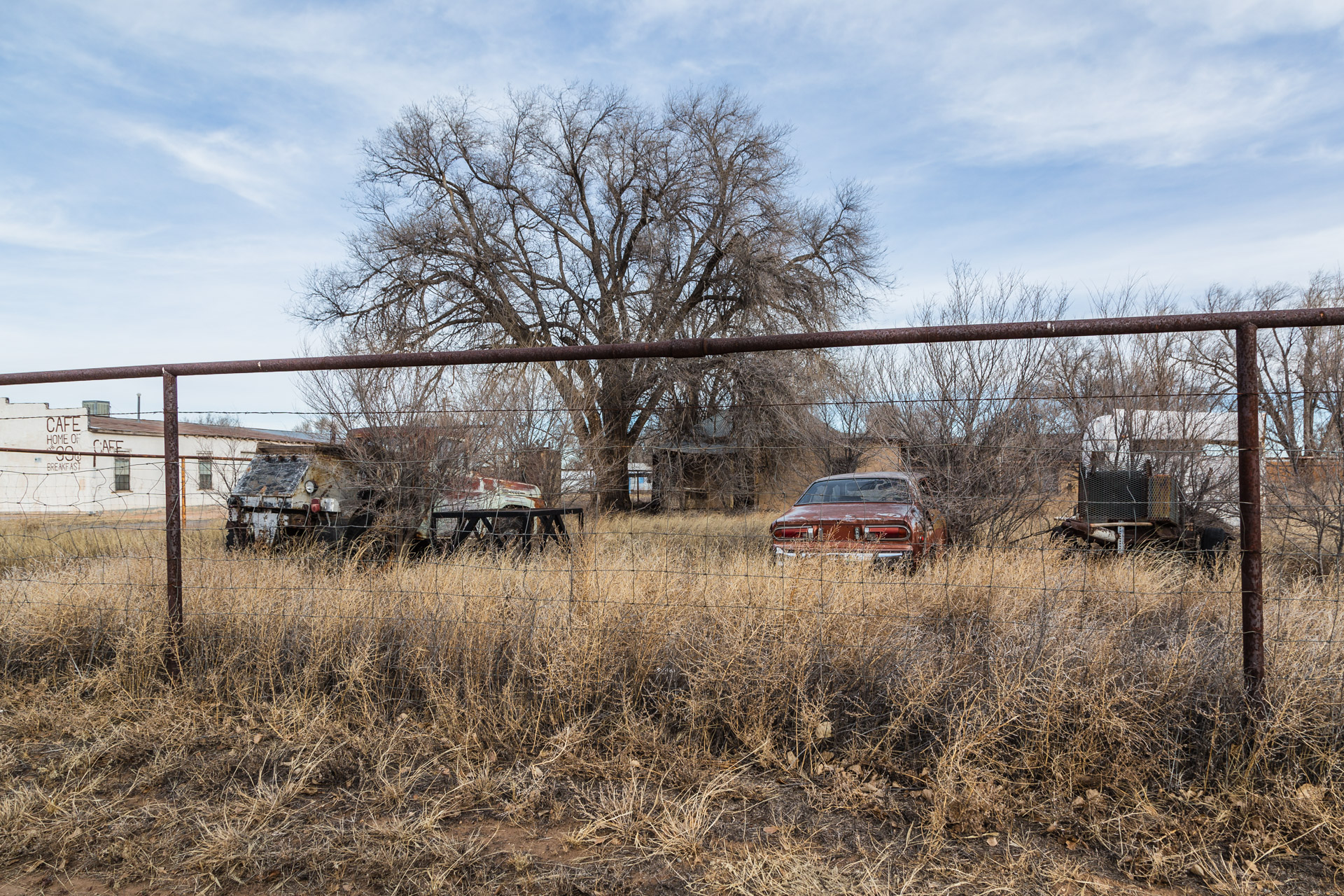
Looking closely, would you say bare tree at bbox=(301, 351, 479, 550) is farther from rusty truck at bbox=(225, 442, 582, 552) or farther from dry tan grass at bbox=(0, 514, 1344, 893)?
dry tan grass at bbox=(0, 514, 1344, 893)

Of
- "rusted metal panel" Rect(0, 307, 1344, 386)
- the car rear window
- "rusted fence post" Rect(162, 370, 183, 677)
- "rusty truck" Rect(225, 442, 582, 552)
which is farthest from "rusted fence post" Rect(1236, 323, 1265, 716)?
"rusty truck" Rect(225, 442, 582, 552)

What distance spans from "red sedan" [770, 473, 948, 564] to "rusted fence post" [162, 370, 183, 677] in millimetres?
3698

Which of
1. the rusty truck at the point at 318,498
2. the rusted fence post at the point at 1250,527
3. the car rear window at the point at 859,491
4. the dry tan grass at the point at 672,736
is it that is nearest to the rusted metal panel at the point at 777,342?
the rusted fence post at the point at 1250,527

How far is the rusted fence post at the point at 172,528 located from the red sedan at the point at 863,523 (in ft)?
12.1

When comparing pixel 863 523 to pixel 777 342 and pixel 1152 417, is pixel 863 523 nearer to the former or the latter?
pixel 777 342

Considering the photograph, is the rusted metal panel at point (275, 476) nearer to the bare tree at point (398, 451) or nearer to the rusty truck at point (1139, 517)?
the bare tree at point (398, 451)

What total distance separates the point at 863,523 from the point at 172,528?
16.0 feet

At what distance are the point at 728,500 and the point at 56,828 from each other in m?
4.15

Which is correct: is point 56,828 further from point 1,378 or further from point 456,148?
point 456,148

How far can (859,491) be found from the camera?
805 centimetres

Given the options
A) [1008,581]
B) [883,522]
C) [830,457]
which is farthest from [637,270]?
[1008,581]

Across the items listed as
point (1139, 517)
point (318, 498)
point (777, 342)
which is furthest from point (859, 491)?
point (318, 498)

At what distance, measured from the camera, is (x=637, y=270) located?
25.1 metres

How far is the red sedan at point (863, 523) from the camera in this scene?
220 inches
